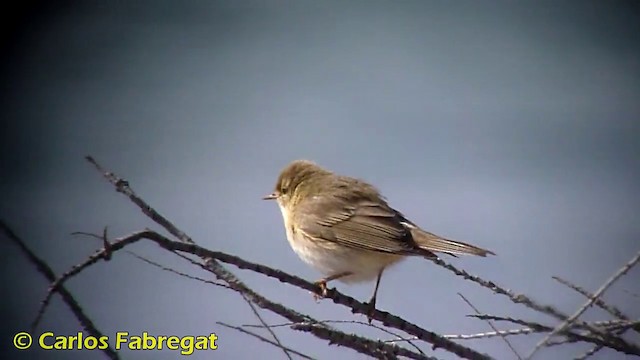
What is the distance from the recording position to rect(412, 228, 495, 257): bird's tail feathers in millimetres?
2664

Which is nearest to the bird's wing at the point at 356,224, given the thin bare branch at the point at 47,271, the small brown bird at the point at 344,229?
the small brown bird at the point at 344,229

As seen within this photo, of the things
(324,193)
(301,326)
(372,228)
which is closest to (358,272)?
(372,228)

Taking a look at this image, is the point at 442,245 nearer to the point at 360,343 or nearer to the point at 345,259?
the point at 345,259

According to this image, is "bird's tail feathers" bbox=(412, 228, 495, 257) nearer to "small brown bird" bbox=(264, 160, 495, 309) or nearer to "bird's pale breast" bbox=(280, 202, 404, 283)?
"small brown bird" bbox=(264, 160, 495, 309)

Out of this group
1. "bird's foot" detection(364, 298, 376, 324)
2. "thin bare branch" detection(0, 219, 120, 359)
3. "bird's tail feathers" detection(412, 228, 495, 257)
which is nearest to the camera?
"thin bare branch" detection(0, 219, 120, 359)

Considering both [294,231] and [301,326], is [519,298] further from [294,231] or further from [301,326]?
[294,231]

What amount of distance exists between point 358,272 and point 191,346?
727mm

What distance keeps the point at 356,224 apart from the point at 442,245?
38 centimetres

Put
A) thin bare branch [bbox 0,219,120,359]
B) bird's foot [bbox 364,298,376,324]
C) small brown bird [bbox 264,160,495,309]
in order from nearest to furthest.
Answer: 1. thin bare branch [bbox 0,219,120,359]
2. bird's foot [bbox 364,298,376,324]
3. small brown bird [bbox 264,160,495,309]

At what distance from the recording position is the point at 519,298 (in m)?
1.81

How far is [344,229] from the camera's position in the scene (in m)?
3.03

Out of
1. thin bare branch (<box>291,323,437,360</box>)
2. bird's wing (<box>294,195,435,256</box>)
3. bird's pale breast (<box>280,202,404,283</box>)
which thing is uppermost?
bird's wing (<box>294,195,435,256</box>)

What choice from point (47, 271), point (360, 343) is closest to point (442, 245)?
point (360, 343)

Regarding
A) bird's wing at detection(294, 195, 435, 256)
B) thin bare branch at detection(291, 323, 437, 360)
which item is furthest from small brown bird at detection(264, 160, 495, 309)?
thin bare branch at detection(291, 323, 437, 360)
